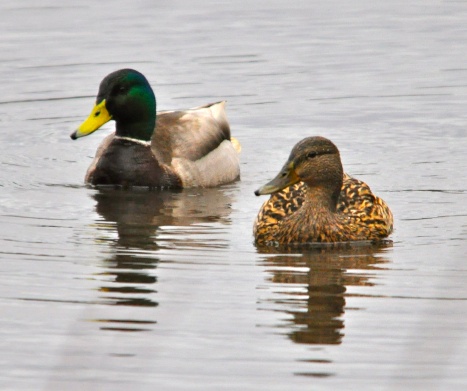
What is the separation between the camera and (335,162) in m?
11.9

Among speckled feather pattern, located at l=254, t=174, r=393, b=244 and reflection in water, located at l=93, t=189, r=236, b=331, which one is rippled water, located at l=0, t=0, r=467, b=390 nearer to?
reflection in water, located at l=93, t=189, r=236, b=331

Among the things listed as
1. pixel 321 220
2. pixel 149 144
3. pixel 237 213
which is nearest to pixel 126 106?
pixel 149 144

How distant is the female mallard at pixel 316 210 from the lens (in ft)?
38.6

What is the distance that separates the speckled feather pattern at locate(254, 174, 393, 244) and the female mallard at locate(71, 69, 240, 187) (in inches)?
106

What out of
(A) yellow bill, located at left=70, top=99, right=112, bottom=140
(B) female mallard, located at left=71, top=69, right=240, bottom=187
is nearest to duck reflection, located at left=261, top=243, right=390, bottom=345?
(B) female mallard, located at left=71, top=69, right=240, bottom=187

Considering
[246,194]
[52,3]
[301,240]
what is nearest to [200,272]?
[301,240]

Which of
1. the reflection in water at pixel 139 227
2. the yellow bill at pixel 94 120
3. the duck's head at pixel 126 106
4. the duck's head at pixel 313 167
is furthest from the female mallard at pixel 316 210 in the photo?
the duck's head at pixel 126 106

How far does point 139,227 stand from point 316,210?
1.63m

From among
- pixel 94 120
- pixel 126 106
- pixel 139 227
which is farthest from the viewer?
pixel 126 106

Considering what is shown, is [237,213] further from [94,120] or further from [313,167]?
[94,120]

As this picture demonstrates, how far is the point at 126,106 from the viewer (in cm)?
1512

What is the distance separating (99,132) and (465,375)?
9792 mm

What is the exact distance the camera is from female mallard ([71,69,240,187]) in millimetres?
14734

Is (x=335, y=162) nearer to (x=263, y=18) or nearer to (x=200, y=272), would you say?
(x=200, y=272)
